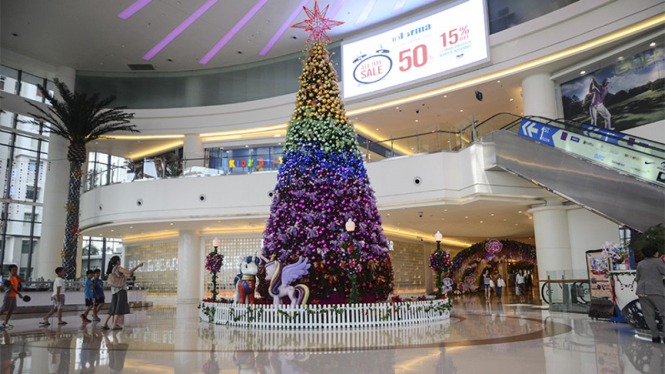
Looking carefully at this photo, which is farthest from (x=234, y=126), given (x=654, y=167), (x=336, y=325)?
(x=654, y=167)

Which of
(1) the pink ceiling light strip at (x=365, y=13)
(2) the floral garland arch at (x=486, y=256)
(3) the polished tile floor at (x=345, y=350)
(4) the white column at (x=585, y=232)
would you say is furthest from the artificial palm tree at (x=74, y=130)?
(4) the white column at (x=585, y=232)

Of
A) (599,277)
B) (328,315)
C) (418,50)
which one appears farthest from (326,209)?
(418,50)

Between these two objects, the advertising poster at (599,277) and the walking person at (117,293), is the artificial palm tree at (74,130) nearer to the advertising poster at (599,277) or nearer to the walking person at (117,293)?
the walking person at (117,293)

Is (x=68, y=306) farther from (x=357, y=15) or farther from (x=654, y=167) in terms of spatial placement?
(x=654, y=167)

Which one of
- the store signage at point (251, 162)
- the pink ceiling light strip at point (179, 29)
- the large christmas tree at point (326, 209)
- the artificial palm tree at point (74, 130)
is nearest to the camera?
the large christmas tree at point (326, 209)

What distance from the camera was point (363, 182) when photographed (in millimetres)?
11789

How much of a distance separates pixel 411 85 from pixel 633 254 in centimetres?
1096

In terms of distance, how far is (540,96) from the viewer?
17.7 metres

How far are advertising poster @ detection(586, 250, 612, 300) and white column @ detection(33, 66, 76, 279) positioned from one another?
22320 mm

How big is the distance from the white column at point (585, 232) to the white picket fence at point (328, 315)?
318 inches

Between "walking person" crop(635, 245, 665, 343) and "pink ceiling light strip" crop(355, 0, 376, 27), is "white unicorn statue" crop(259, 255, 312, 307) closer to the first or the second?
"walking person" crop(635, 245, 665, 343)

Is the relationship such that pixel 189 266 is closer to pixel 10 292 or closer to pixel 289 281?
pixel 10 292

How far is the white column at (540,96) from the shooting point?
17500mm

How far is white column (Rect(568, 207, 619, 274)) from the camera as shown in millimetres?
16062
